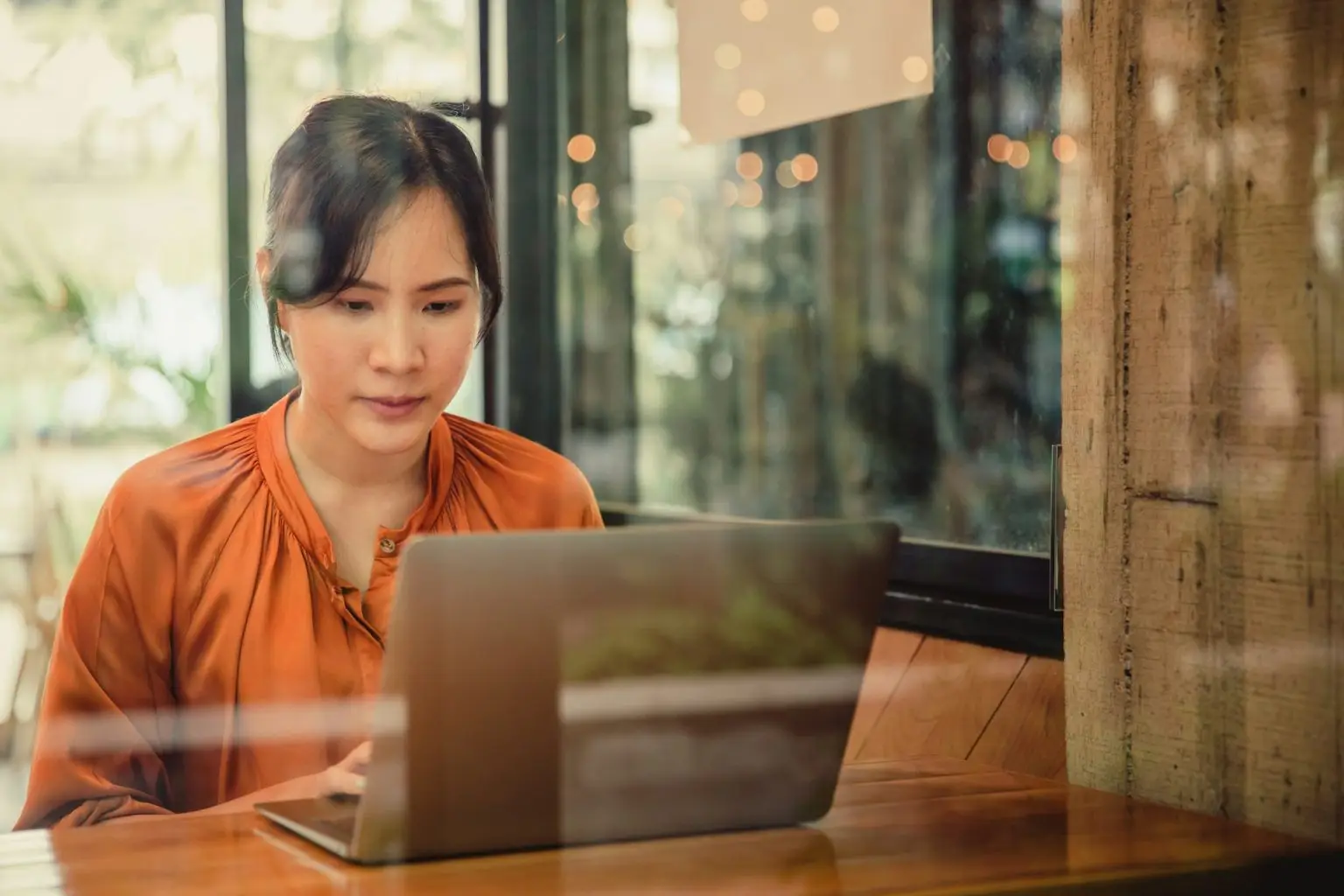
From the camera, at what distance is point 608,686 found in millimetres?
903

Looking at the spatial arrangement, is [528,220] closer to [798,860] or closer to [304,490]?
[304,490]

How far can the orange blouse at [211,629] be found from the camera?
1488 millimetres

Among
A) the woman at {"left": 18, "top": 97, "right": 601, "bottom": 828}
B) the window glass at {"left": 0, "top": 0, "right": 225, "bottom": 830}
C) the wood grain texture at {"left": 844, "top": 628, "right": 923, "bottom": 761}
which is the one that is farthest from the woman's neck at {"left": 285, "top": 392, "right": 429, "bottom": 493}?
the wood grain texture at {"left": 844, "top": 628, "right": 923, "bottom": 761}

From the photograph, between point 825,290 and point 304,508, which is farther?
point 825,290

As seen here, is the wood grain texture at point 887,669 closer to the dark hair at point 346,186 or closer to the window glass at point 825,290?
the window glass at point 825,290

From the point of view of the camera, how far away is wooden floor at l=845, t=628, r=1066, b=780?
4.67ft

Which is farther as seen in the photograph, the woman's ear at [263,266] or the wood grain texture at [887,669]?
the woman's ear at [263,266]

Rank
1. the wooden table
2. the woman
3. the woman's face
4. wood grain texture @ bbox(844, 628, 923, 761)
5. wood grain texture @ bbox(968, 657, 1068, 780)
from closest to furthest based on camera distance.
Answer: the wooden table < wood grain texture @ bbox(968, 657, 1068, 780) < the woman < wood grain texture @ bbox(844, 628, 923, 761) < the woman's face

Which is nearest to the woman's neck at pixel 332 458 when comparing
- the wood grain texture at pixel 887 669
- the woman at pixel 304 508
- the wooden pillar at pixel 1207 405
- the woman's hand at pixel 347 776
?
the woman at pixel 304 508

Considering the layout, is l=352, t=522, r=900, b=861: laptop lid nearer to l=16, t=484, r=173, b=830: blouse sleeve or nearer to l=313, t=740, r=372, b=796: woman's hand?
l=313, t=740, r=372, b=796: woman's hand

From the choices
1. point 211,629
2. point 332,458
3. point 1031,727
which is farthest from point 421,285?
point 1031,727

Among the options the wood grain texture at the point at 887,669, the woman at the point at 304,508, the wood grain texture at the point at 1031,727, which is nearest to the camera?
the wood grain texture at the point at 1031,727

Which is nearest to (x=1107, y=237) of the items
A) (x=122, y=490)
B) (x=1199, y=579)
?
(x=1199, y=579)

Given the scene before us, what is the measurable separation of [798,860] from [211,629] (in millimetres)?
884
